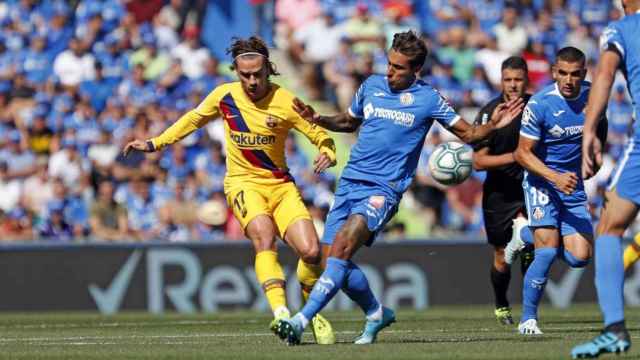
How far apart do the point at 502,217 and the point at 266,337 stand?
3.30 m

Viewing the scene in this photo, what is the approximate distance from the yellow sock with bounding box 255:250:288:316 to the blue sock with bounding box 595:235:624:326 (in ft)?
9.95

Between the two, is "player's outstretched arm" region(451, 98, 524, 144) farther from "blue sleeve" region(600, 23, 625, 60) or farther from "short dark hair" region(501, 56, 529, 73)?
"short dark hair" region(501, 56, 529, 73)

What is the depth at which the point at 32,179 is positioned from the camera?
22.4 metres

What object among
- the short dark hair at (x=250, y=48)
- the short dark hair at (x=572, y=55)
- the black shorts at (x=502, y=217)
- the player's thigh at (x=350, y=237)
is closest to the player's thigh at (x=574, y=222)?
the short dark hair at (x=572, y=55)

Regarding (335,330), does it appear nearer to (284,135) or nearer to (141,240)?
(284,135)

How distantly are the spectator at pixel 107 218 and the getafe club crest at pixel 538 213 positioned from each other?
9.61 meters

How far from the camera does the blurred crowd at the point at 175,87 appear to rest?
857 inches

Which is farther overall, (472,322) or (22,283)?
(22,283)

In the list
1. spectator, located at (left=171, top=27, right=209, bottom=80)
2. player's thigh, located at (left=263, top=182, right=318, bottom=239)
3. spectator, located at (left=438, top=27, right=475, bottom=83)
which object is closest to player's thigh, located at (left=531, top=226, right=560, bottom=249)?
player's thigh, located at (left=263, top=182, right=318, bottom=239)

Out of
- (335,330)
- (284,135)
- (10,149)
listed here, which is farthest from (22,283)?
(284,135)

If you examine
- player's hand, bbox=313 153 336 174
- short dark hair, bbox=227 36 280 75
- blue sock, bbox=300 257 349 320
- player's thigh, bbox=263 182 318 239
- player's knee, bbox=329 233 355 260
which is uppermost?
short dark hair, bbox=227 36 280 75

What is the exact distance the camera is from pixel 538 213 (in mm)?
12781

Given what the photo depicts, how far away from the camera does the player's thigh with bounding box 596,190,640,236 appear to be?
30.1 ft

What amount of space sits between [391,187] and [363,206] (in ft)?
1.03
